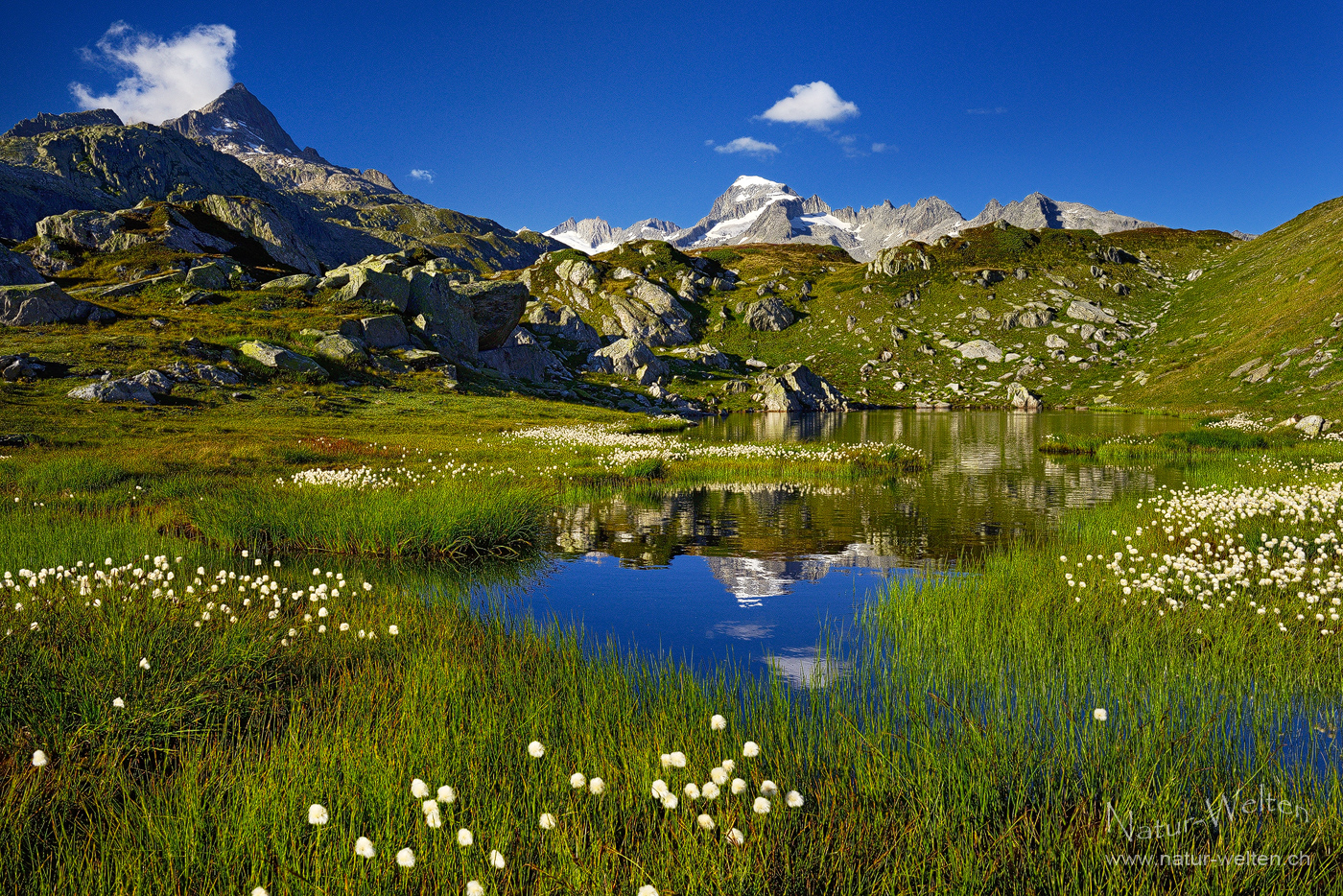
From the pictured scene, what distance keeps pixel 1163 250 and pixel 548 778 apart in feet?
653

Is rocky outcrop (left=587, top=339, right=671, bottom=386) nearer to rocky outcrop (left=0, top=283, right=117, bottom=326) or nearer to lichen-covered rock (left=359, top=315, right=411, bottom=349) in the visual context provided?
lichen-covered rock (left=359, top=315, right=411, bottom=349)

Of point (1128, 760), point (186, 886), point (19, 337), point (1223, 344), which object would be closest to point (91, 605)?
point (186, 886)

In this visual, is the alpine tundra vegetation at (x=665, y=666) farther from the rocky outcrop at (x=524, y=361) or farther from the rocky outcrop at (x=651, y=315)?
the rocky outcrop at (x=651, y=315)

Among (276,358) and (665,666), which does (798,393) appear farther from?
(665,666)

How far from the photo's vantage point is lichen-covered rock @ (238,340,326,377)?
59.3 metres

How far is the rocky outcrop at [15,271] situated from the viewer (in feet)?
224

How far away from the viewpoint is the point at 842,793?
4527 millimetres

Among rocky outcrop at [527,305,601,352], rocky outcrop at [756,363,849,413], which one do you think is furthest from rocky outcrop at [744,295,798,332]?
rocky outcrop at [756,363,849,413]

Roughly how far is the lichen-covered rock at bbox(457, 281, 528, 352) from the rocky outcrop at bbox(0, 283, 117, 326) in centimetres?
4486

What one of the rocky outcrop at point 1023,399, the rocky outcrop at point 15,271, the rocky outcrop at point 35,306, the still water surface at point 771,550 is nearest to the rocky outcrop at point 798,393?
the rocky outcrop at point 1023,399

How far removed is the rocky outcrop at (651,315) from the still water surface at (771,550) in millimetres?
114872

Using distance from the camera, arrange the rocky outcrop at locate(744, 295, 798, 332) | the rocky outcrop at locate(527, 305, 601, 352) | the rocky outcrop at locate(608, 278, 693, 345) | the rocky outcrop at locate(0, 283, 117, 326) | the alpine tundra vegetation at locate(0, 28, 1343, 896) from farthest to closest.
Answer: the rocky outcrop at locate(744, 295, 798, 332) → the rocky outcrop at locate(608, 278, 693, 345) → the rocky outcrop at locate(527, 305, 601, 352) → the rocky outcrop at locate(0, 283, 117, 326) → the alpine tundra vegetation at locate(0, 28, 1343, 896)

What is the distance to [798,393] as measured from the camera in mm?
105062

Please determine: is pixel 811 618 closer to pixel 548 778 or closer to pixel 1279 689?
pixel 1279 689
